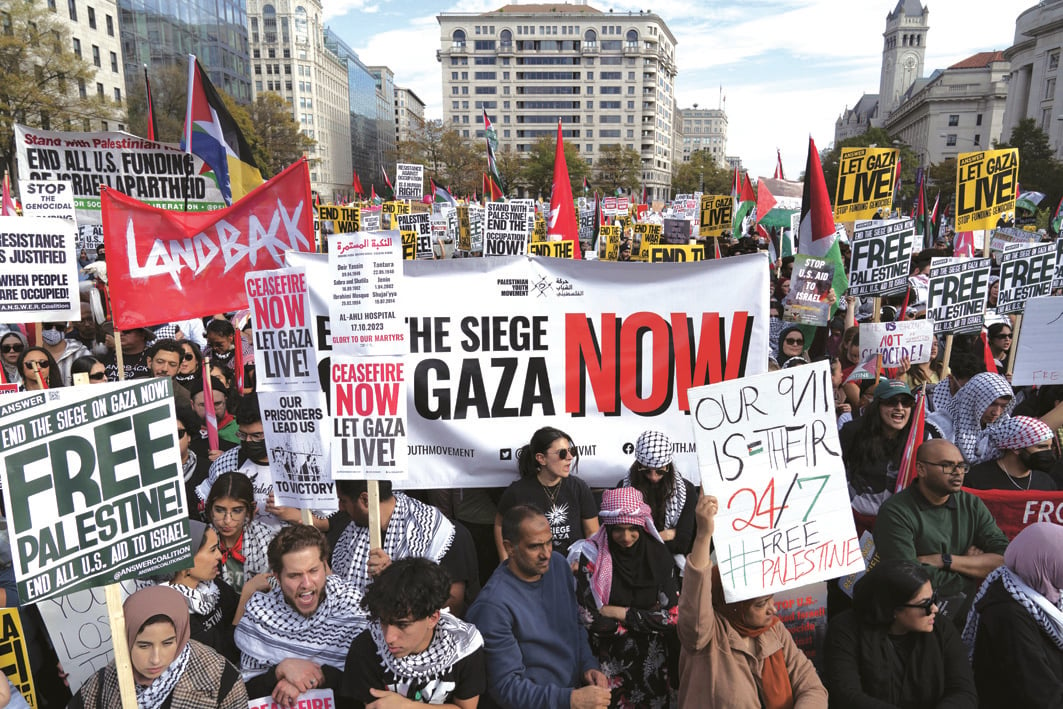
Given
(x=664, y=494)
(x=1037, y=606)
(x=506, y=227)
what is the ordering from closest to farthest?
(x=1037, y=606), (x=664, y=494), (x=506, y=227)

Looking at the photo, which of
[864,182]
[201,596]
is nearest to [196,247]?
[201,596]

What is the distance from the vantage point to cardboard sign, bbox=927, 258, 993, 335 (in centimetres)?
626

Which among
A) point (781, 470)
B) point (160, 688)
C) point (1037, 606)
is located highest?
point (781, 470)

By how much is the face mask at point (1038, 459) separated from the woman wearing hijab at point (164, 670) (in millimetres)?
4179

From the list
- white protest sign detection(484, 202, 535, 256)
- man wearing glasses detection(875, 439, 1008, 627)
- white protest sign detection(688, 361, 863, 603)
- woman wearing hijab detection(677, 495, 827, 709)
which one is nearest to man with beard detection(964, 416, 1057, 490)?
man wearing glasses detection(875, 439, 1008, 627)

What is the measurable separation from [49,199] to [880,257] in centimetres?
887

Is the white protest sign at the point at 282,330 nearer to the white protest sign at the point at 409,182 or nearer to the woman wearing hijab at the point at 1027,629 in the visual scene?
the woman wearing hijab at the point at 1027,629

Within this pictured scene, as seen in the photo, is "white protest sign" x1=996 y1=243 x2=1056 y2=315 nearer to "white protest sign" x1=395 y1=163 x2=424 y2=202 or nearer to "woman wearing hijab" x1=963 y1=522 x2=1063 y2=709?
"woman wearing hijab" x1=963 y1=522 x2=1063 y2=709

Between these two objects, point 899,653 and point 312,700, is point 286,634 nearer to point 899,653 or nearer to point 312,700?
point 312,700

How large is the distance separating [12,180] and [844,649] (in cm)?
3844

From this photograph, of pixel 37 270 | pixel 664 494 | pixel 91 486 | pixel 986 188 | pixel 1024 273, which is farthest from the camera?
pixel 986 188

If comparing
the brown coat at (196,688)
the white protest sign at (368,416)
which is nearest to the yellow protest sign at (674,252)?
the white protest sign at (368,416)

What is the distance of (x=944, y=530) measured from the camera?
3432 mm

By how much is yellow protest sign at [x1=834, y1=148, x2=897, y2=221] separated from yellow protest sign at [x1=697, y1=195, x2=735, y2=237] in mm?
7419
